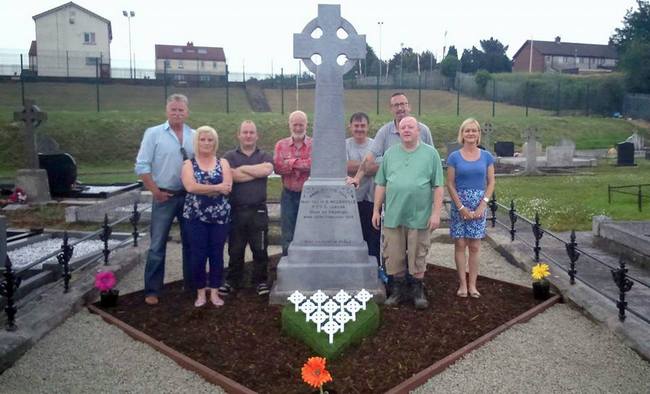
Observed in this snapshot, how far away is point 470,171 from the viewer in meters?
5.96

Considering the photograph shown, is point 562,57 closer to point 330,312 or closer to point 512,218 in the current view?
point 512,218

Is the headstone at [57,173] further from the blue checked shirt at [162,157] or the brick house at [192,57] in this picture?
the brick house at [192,57]

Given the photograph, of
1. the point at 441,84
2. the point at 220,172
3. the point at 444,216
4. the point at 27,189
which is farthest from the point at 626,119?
the point at 220,172

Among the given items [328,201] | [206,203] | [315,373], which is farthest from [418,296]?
[315,373]

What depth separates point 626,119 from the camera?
44.5 m

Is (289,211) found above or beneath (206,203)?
beneath

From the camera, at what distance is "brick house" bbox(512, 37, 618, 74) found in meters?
85.1

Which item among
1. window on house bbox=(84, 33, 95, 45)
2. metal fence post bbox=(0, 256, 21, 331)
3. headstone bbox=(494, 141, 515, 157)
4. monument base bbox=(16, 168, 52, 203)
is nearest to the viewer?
metal fence post bbox=(0, 256, 21, 331)

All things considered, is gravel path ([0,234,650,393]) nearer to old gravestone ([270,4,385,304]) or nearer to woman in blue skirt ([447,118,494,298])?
woman in blue skirt ([447,118,494,298])

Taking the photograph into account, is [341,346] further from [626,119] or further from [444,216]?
[626,119]

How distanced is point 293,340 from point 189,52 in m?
77.5

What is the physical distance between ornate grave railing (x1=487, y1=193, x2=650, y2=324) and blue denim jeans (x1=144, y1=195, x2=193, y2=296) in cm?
406

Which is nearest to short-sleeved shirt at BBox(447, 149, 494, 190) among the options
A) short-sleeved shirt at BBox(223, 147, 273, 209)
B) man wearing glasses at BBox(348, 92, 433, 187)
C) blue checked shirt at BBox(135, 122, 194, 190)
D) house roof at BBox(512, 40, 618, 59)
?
man wearing glasses at BBox(348, 92, 433, 187)

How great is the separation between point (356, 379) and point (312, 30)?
11.6 feet
